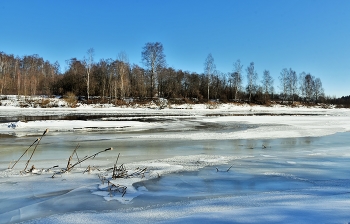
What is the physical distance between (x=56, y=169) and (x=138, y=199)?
7.12 feet

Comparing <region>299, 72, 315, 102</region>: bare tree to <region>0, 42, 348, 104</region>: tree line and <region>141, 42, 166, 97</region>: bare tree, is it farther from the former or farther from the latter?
<region>141, 42, 166, 97</region>: bare tree

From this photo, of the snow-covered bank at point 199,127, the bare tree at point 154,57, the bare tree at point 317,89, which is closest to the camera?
the snow-covered bank at point 199,127

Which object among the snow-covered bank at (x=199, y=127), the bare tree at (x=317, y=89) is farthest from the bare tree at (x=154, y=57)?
the bare tree at (x=317, y=89)

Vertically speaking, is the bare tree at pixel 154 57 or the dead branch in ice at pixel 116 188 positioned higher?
the bare tree at pixel 154 57

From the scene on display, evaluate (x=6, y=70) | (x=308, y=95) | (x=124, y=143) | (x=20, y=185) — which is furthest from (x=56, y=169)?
(x=308, y=95)

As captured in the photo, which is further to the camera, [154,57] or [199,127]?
[154,57]

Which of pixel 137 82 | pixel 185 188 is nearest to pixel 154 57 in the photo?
pixel 137 82

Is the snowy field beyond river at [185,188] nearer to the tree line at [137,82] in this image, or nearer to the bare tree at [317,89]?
the tree line at [137,82]

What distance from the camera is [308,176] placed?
173 inches

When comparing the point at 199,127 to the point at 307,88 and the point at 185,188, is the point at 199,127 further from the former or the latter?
the point at 307,88

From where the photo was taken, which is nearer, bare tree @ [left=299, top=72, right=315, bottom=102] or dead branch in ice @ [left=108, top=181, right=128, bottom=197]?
dead branch in ice @ [left=108, top=181, right=128, bottom=197]

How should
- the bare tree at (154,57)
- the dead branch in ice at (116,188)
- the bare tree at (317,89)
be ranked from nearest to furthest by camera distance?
the dead branch in ice at (116,188) → the bare tree at (154,57) → the bare tree at (317,89)

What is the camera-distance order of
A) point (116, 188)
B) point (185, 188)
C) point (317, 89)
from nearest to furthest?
1. point (116, 188)
2. point (185, 188)
3. point (317, 89)

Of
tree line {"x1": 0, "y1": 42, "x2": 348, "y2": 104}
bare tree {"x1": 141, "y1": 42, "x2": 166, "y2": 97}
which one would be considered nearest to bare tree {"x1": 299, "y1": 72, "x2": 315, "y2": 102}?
tree line {"x1": 0, "y1": 42, "x2": 348, "y2": 104}
